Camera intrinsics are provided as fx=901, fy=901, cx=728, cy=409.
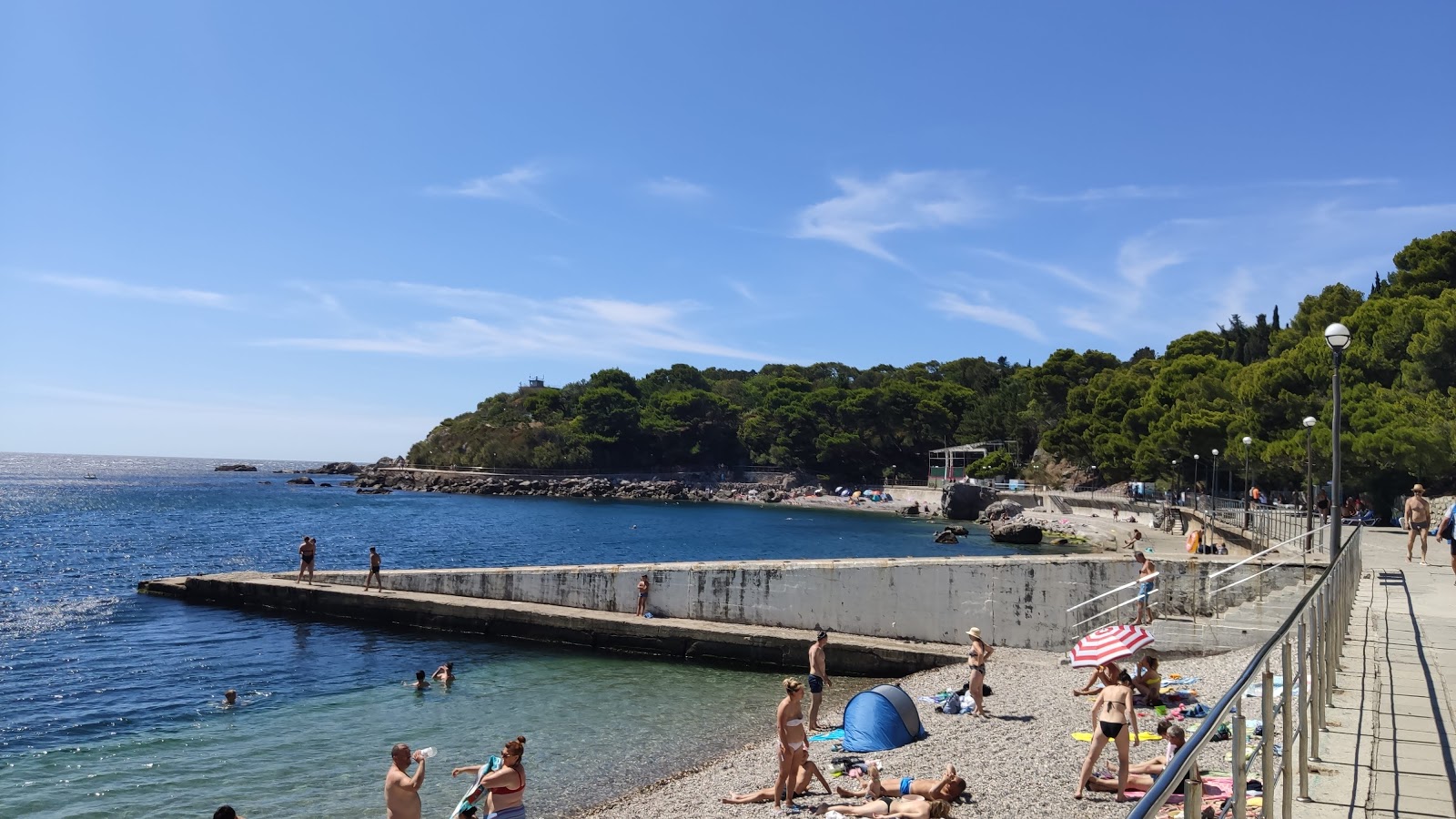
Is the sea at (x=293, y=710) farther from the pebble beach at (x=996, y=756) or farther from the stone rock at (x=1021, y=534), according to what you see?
the stone rock at (x=1021, y=534)

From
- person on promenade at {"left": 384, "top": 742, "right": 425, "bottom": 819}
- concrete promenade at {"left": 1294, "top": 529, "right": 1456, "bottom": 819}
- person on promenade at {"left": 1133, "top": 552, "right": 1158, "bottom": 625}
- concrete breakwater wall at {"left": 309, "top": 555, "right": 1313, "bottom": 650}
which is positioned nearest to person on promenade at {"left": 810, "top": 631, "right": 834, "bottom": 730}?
concrete breakwater wall at {"left": 309, "top": 555, "right": 1313, "bottom": 650}

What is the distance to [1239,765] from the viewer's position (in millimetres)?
3629

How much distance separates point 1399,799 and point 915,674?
12117mm

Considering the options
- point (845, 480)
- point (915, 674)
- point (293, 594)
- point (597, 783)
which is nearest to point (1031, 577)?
point (915, 674)

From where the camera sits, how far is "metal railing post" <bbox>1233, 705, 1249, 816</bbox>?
11.4ft

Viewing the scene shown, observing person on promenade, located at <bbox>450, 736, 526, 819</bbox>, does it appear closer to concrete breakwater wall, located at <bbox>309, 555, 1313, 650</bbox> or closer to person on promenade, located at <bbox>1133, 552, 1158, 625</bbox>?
concrete breakwater wall, located at <bbox>309, 555, 1313, 650</bbox>

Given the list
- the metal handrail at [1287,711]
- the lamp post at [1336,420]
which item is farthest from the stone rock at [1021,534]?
the metal handrail at [1287,711]

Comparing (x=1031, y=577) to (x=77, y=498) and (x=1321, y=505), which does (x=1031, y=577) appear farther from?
(x=77, y=498)

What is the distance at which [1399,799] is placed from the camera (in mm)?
4867

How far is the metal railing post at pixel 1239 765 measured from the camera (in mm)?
3480

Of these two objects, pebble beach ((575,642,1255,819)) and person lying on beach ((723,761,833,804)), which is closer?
pebble beach ((575,642,1255,819))

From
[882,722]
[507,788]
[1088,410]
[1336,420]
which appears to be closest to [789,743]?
[882,722]

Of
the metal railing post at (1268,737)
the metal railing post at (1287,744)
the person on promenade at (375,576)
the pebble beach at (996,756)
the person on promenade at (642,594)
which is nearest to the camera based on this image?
the metal railing post at (1268,737)

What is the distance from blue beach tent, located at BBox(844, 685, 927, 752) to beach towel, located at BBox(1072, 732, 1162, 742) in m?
2.04
